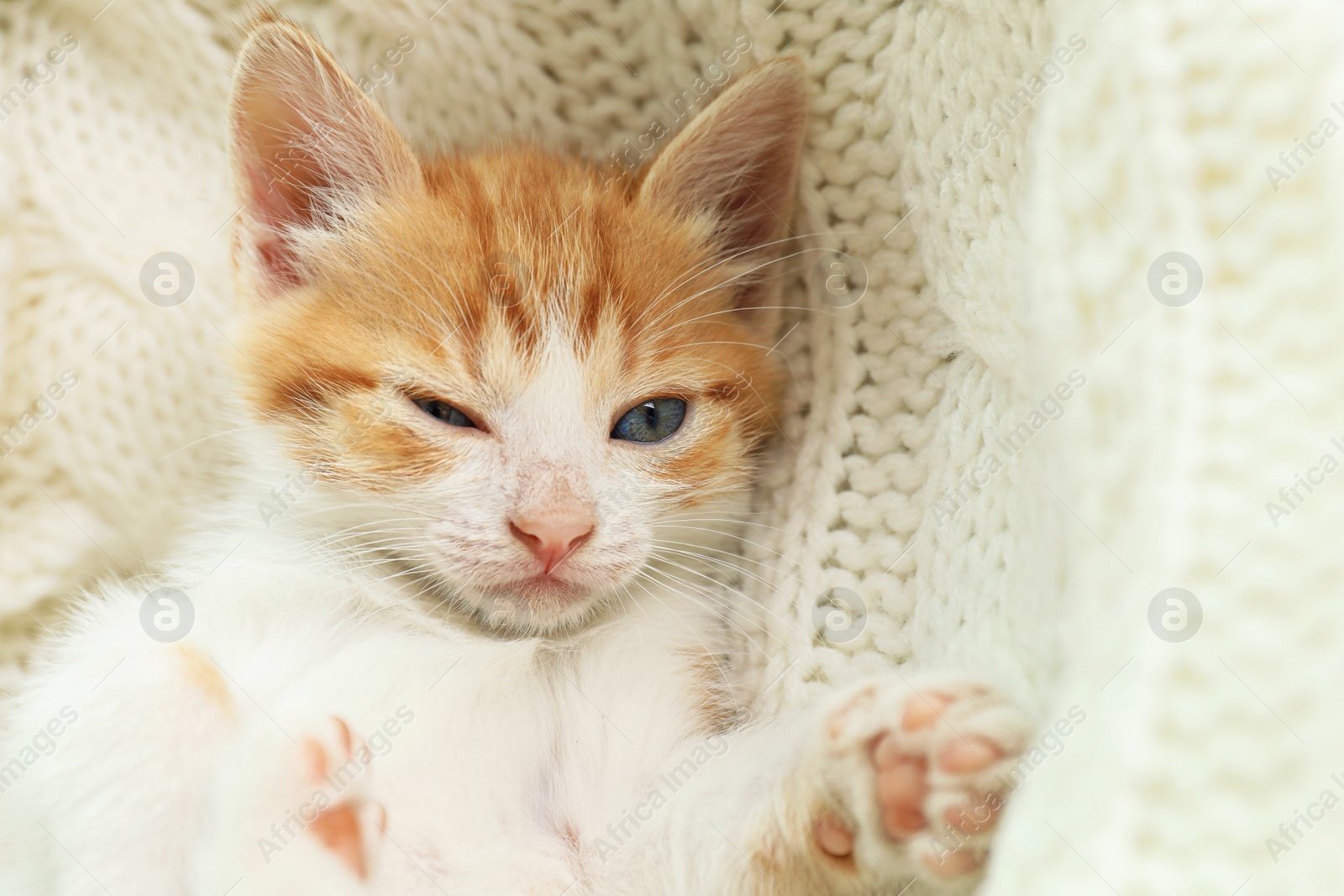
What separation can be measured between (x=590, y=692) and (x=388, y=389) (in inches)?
18.1

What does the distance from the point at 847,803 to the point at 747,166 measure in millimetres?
974

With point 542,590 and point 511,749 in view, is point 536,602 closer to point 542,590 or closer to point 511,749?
point 542,590

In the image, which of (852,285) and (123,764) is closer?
(123,764)

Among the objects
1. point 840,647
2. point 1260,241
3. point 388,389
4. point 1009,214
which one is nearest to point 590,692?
point 840,647

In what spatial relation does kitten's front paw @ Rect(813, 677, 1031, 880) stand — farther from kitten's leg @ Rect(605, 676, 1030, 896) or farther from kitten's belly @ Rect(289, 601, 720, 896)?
kitten's belly @ Rect(289, 601, 720, 896)

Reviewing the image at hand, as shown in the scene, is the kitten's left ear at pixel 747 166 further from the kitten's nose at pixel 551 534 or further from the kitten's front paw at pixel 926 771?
the kitten's front paw at pixel 926 771

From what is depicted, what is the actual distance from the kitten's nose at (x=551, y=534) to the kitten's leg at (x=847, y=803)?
12.0 inches

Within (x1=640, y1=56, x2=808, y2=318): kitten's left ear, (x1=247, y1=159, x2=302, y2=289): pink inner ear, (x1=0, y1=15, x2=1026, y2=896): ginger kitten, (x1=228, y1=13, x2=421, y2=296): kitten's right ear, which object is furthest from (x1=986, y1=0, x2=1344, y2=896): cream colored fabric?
(x1=247, y1=159, x2=302, y2=289): pink inner ear

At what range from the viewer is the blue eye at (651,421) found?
1338 millimetres

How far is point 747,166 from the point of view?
1.51 meters

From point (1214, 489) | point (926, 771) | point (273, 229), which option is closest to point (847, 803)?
point (926, 771)

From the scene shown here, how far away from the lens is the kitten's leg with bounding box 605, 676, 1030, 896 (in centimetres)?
82

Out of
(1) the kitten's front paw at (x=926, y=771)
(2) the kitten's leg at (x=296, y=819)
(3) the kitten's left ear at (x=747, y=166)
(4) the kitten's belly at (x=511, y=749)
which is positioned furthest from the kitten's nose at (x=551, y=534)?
(3) the kitten's left ear at (x=747, y=166)

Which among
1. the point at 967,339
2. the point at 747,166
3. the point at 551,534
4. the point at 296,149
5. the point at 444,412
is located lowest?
the point at 551,534
